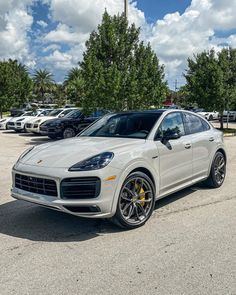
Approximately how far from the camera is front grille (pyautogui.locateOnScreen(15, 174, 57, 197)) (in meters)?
4.20

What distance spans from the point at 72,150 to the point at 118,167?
703mm

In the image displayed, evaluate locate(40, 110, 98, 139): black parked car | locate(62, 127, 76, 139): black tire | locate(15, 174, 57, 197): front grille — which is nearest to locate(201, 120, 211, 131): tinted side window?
locate(15, 174, 57, 197): front grille

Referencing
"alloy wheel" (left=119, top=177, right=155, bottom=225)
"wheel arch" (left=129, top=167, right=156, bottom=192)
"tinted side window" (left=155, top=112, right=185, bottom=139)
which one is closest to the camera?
"alloy wheel" (left=119, top=177, right=155, bottom=225)

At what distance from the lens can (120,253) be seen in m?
3.82

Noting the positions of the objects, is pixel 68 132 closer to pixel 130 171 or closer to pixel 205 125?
pixel 205 125

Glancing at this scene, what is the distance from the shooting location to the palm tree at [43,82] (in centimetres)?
7180

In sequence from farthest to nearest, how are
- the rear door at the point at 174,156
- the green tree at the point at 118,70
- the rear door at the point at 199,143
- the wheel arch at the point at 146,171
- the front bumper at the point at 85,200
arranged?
Result: the green tree at the point at 118,70
the rear door at the point at 199,143
the rear door at the point at 174,156
the wheel arch at the point at 146,171
the front bumper at the point at 85,200

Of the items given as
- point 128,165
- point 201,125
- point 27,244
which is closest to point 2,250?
point 27,244

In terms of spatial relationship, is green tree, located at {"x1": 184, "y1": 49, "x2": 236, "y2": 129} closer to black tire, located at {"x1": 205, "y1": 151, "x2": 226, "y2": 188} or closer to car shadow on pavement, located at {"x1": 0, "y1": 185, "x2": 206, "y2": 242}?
black tire, located at {"x1": 205, "y1": 151, "x2": 226, "y2": 188}

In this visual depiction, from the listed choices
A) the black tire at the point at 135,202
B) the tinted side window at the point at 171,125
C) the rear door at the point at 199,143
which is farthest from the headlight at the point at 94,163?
the rear door at the point at 199,143

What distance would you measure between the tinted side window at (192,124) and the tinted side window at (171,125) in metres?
0.17

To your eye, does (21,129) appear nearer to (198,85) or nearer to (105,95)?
(105,95)

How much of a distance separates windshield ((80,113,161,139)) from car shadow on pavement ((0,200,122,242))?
1370 millimetres

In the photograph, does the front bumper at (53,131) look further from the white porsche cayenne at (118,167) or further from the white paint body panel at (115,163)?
the white paint body panel at (115,163)
